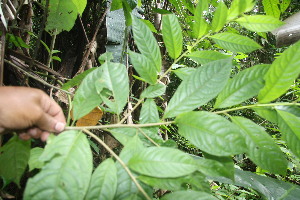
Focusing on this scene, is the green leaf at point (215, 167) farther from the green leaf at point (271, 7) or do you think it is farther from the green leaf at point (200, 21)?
the green leaf at point (271, 7)

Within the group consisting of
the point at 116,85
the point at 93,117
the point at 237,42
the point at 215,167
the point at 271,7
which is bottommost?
the point at 93,117

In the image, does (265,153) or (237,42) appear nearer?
(265,153)

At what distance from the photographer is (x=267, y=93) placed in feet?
1.55

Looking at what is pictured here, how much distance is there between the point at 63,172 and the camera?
35 cm

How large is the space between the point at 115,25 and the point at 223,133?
52.4 inches

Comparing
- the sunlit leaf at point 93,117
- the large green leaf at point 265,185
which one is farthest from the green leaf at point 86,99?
the large green leaf at point 265,185

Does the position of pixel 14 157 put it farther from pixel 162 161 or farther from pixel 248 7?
pixel 248 7

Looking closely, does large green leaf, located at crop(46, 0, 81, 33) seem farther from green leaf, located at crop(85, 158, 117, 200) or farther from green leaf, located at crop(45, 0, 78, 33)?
green leaf, located at crop(85, 158, 117, 200)

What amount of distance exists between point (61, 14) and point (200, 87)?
85 cm

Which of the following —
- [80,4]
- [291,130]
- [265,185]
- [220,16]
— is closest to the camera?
[291,130]

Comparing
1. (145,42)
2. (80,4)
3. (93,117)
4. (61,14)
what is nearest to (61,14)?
(61,14)

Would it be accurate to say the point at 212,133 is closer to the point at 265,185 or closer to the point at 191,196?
the point at 191,196

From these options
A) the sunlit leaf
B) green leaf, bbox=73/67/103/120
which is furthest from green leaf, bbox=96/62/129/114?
the sunlit leaf

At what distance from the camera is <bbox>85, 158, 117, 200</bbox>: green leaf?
0.37 metres
